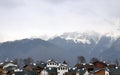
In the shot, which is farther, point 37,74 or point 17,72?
point 37,74

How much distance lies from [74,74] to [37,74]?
15.0m

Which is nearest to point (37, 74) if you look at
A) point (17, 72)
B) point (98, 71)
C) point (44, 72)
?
point (44, 72)

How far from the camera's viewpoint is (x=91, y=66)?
16488 centimetres

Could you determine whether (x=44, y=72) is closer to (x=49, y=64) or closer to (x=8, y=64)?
(x=49, y=64)

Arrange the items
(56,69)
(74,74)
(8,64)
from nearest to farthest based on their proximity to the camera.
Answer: (74,74)
(56,69)
(8,64)

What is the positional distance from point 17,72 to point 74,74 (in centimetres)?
2268

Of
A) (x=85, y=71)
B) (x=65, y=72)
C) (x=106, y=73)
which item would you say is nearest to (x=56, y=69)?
(x=65, y=72)

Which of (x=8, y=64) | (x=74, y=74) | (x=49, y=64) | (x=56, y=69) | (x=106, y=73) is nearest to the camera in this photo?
(x=106, y=73)

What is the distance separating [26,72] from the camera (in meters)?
142

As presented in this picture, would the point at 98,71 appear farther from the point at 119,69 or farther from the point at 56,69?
the point at 56,69

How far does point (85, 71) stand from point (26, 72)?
22586 mm

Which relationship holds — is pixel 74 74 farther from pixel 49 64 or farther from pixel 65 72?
pixel 49 64

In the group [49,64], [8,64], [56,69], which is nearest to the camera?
[56,69]

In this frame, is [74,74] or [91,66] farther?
[91,66]
